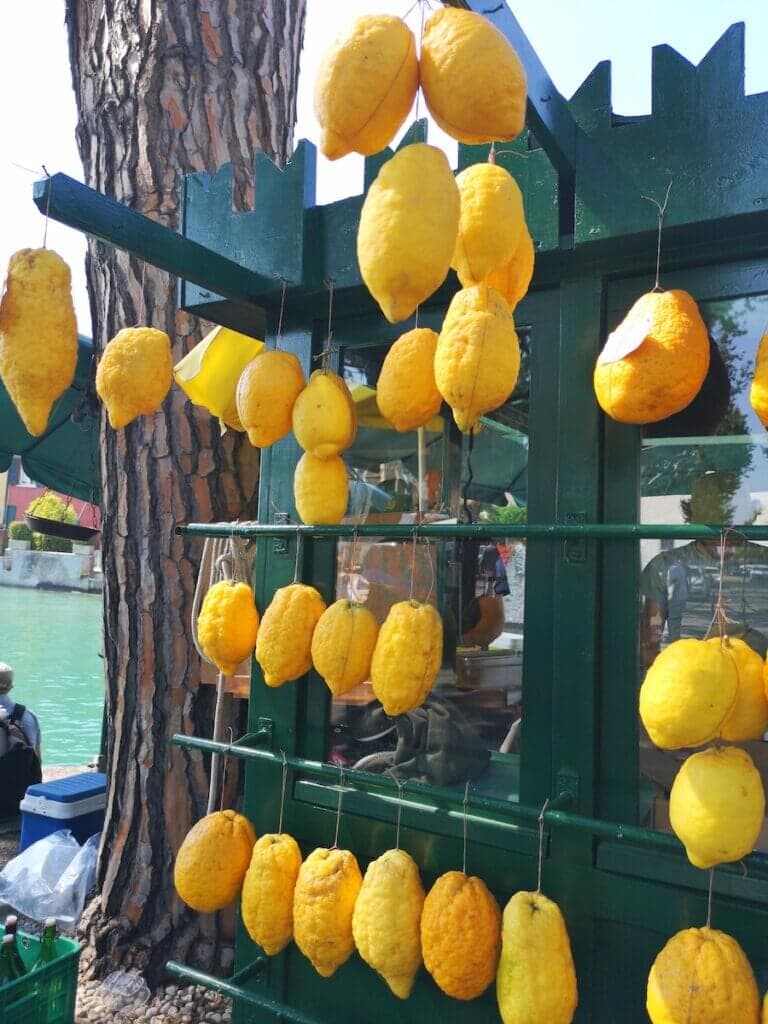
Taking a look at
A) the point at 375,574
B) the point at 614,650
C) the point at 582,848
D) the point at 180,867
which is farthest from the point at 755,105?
the point at 180,867

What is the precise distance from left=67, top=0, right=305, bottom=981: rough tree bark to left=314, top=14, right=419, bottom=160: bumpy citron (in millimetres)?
2231

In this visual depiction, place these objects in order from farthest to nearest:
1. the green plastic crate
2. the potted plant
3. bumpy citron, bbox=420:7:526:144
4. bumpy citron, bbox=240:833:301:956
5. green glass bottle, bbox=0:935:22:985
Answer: the potted plant, green glass bottle, bbox=0:935:22:985, the green plastic crate, bumpy citron, bbox=240:833:301:956, bumpy citron, bbox=420:7:526:144

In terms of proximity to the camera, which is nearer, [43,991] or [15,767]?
[43,991]

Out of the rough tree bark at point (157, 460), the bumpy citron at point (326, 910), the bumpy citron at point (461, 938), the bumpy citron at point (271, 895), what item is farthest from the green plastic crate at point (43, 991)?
the bumpy citron at point (461, 938)

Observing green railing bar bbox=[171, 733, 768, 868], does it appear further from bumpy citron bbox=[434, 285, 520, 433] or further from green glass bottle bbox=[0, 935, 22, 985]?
green glass bottle bbox=[0, 935, 22, 985]

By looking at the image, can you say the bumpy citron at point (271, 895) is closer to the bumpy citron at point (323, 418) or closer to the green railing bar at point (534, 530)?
the green railing bar at point (534, 530)

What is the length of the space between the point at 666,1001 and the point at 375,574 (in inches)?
45.5

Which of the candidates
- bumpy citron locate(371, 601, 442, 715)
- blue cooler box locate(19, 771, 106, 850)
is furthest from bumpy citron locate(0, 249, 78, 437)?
blue cooler box locate(19, 771, 106, 850)

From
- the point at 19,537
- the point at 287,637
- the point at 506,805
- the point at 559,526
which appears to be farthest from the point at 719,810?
the point at 19,537

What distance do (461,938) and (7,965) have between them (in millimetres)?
1935

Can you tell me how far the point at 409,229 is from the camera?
1.24 metres

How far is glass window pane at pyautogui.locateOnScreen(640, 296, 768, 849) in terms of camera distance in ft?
5.42

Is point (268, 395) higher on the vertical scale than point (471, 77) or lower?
lower

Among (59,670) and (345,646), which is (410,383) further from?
(59,670)
